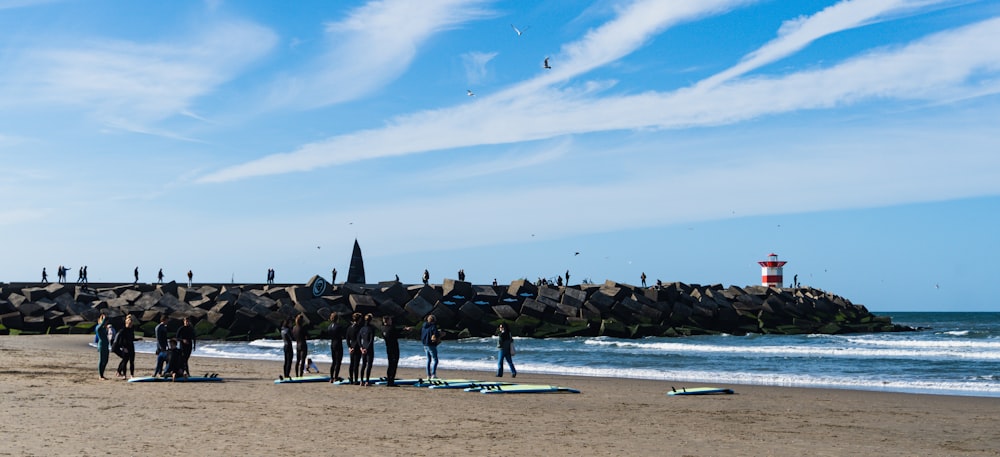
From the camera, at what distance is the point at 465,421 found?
39.0ft

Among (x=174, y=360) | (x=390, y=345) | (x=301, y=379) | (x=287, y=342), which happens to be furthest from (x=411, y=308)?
(x=390, y=345)

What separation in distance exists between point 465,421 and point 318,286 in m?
28.9

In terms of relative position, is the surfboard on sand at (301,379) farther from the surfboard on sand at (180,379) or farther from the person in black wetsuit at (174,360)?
the person in black wetsuit at (174,360)

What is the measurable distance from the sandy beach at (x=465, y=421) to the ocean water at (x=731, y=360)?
3085 millimetres

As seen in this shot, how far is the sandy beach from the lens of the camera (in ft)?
31.9

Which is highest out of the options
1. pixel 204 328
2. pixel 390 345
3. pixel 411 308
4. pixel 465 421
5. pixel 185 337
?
pixel 411 308

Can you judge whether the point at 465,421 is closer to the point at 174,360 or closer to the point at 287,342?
the point at 287,342

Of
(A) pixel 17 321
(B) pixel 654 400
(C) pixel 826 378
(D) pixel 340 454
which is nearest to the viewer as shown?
(D) pixel 340 454

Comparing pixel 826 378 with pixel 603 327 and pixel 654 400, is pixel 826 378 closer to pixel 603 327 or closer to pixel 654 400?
pixel 654 400

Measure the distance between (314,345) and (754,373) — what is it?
16.2m

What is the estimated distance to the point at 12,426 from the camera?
34.3 ft

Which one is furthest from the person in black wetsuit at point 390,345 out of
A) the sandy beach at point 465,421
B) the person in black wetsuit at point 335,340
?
the person in black wetsuit at point 335,340

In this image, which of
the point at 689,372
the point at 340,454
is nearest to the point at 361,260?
the point at 689,372

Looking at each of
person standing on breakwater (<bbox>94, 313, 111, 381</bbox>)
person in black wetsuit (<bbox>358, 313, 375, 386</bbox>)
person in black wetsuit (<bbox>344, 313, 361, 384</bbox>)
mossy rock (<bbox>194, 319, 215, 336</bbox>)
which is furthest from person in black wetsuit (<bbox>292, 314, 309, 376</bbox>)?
mossy rock (<bbox>194, 319, 215, 336</bbox>)
